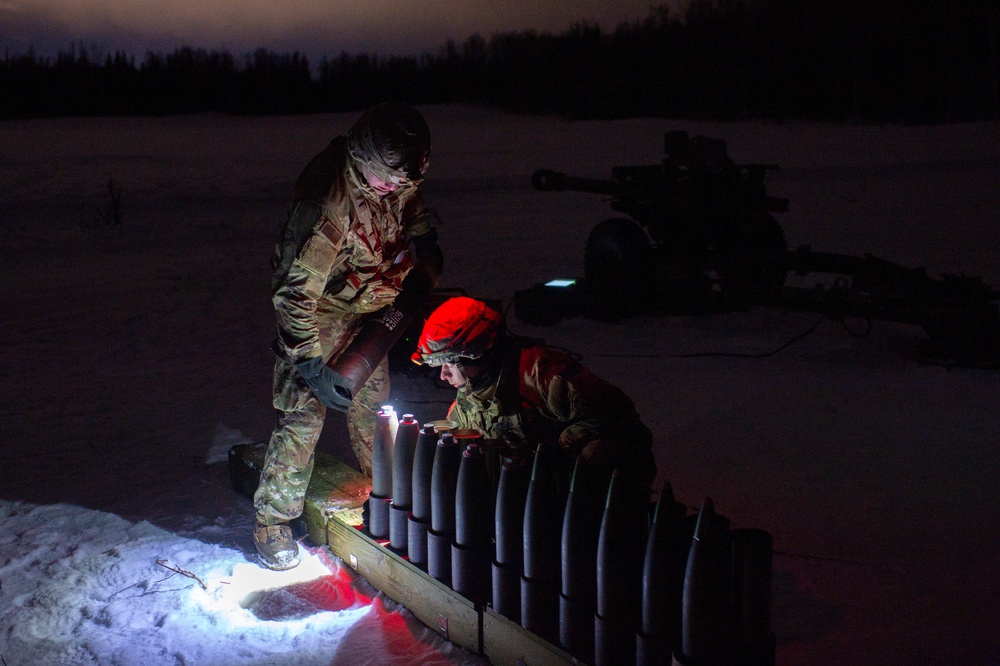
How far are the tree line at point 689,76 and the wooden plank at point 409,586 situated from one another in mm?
30133

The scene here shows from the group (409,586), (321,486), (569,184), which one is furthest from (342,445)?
(569,184)

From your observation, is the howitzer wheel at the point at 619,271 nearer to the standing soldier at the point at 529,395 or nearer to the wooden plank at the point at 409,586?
the standing soldier at the point at 529,395

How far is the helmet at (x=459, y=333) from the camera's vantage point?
378cm

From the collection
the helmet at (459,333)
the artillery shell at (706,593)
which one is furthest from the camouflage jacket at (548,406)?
the artillery shell at (706,593)

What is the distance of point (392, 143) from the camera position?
3746 millimetres

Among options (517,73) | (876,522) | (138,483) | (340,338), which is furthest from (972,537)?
(517,73)

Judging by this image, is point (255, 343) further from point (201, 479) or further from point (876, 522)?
point (876, 522)

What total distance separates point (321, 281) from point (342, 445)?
2381 mm

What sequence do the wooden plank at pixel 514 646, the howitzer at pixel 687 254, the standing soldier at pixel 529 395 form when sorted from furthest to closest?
the howitzer at pixel 687 254 → the standing soldier at pixel 529 395 → the wooden plank at pixel 514 646

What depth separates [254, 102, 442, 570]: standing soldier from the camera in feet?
12.5

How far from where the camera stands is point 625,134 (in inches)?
1171

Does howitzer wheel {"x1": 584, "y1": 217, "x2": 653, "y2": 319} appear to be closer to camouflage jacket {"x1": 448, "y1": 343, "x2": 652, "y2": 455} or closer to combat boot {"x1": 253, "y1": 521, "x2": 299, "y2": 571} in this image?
camouflage jacket {"x1": 448, "y1": 343, "x2": 652, "y2": 455}

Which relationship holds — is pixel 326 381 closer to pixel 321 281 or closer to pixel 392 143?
pixel 321 281

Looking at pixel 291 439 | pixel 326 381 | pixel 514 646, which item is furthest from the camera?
pixel 291 439
